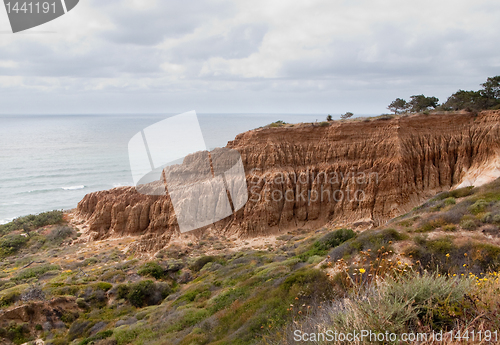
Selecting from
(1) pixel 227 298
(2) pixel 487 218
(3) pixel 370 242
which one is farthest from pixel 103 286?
(2) pixel 487 218

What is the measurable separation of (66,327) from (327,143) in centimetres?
2576

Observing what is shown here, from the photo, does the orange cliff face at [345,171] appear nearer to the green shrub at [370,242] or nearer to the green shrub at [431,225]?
the green shrub at [431,225]

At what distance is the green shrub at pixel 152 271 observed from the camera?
21031 mm

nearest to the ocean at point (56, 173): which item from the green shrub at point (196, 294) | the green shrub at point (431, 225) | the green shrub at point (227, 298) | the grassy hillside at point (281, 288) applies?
the grassy hillside at point (281, 288)

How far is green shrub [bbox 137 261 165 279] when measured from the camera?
21.0 m

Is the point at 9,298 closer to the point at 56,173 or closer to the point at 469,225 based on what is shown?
the point at 469,225

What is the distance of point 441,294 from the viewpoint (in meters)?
4.96

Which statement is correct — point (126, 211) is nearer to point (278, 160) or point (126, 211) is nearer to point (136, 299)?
point (136, 299)

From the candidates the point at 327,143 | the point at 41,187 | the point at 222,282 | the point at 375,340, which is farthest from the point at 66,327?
the point at 41,187

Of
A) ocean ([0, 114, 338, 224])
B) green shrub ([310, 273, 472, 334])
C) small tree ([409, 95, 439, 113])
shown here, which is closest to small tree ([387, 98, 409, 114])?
small tree ([409, 95, 439, 113])

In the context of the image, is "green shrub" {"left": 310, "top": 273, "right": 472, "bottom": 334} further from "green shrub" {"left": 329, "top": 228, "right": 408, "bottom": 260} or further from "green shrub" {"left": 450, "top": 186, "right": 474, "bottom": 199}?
"green shrub" {"left": 450, "top": 186, "right": 474, "bottom": 199}

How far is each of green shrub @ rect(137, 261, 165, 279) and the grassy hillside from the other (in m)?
0.10

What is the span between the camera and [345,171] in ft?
96.5

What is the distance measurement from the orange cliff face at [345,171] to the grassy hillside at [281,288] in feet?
12.6
